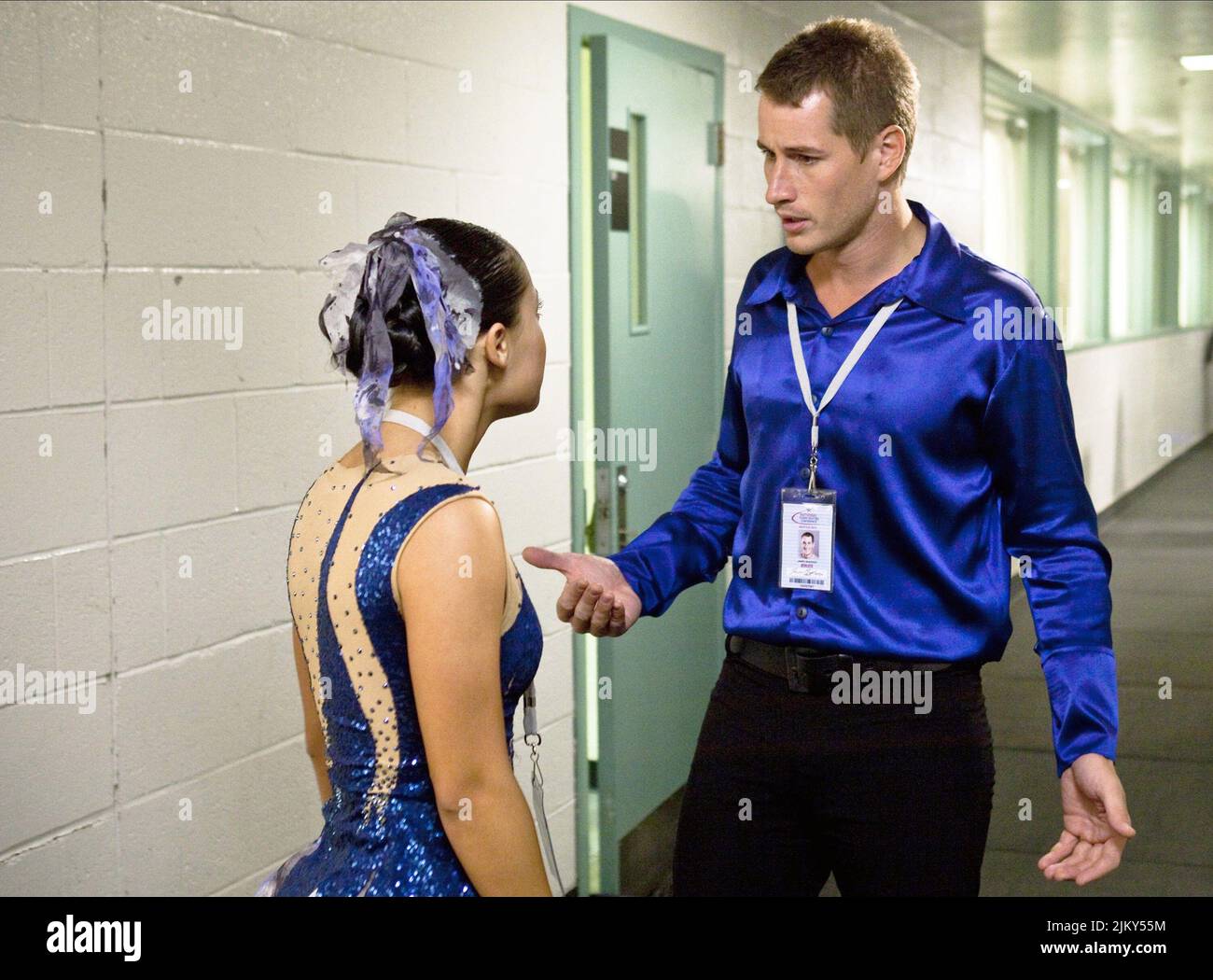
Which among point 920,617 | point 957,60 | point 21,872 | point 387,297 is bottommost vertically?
point 21,872

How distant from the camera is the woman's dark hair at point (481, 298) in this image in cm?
155

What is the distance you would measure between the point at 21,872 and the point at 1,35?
46.1 inches

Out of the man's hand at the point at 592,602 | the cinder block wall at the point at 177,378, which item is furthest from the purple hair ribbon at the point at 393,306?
the cinder block wall at the point at 177,378

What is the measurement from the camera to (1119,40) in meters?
6.89

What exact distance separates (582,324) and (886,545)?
1861 mm

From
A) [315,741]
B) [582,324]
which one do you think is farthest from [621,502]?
[315,741]

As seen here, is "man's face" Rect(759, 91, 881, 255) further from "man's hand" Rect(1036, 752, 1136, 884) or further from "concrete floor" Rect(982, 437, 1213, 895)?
"concrete floor" Rect(982, 437, 1213, 895)

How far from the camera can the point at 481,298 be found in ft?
5.25

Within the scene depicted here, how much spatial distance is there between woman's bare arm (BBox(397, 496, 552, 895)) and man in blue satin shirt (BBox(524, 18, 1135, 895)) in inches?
13.0

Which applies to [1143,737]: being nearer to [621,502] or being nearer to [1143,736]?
[1143,736]

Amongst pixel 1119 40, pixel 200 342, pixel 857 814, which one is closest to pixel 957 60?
pixel 1119 40

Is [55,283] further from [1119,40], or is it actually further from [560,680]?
[1119,40]

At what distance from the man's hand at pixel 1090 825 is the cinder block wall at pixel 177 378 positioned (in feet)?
4.53
